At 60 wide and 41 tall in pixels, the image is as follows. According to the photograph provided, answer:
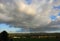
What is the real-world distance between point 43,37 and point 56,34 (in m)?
2.11

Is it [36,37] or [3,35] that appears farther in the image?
[36,37]

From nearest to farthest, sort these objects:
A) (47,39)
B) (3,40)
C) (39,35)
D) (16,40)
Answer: (3,40) < (16,40) < (47,39) < (39,35)

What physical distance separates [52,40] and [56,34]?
2.33 metres

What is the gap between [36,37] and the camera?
2088 centimetres

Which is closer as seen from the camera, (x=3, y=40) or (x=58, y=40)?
(x=3, y=40)

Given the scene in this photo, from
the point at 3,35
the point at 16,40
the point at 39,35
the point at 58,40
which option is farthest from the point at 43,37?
the point at 3,35

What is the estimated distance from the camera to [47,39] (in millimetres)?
20844

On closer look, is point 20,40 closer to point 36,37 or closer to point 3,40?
point 36,37

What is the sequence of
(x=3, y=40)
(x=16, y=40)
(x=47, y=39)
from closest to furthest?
(x=3, y=40) → (x=16, y=40) → (x=47, y=39)

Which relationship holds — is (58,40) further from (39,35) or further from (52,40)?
(39,35)

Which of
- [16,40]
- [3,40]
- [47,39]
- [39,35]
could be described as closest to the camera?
[3,40]

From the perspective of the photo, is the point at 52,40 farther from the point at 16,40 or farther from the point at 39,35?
the point at 16,40

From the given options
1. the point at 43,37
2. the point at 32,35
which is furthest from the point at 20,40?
the point at 43,37

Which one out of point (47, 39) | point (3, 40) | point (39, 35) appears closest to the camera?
point (3, 40)
